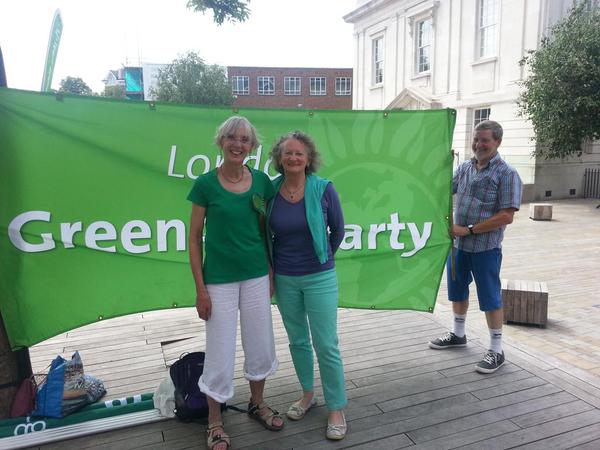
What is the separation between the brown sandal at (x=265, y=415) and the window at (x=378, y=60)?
25446mm

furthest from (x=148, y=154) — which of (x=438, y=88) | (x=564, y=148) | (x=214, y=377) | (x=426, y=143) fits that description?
(x=438, y=88)

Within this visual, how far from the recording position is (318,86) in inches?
2010

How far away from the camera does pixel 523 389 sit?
338 centimetres

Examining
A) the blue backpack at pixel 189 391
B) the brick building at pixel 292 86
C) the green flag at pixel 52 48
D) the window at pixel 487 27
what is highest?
the brick building at pixel 292 86

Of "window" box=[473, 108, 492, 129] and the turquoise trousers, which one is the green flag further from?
"window" box=[473, 108, 492, 129]

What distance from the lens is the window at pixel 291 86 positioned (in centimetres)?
5088

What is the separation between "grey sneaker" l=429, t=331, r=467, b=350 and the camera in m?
4.11

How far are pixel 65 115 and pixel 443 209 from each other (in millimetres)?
2707

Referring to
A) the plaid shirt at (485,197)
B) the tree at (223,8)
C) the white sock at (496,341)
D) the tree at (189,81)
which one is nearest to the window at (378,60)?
the tree at (189,81)

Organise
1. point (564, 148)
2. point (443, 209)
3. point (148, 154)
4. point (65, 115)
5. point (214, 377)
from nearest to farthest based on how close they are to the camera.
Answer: point (214, 377) → point (65, 115) → point (148, 154) → point (443, 209) → point (564, 148)

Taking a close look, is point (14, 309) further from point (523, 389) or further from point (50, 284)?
point (523, 389)

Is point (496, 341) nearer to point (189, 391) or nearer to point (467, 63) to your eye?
point (189, 391)

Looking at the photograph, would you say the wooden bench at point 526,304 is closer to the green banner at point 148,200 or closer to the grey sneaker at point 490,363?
the grey sneaker at point 490,363

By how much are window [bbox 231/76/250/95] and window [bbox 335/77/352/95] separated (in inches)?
377
